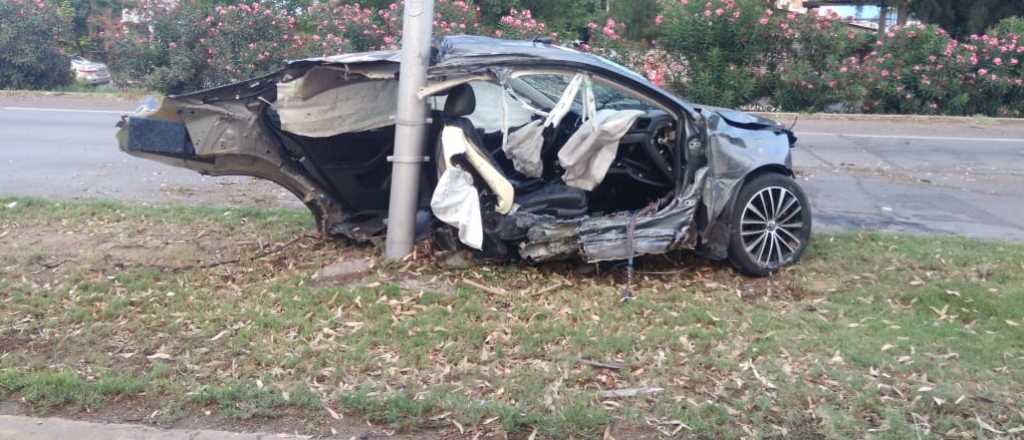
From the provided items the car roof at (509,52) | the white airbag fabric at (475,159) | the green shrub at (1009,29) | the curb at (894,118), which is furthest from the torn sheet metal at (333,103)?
the green shrub at (1009,29)

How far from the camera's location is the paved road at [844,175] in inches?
368

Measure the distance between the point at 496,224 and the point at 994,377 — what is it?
2979mm

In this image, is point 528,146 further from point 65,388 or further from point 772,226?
point 65,388

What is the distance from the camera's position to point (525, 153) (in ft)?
21.3

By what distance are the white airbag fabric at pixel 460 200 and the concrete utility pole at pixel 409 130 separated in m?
0.38

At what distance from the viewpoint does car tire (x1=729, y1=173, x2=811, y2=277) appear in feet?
21.5

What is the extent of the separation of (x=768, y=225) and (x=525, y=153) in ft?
5.68

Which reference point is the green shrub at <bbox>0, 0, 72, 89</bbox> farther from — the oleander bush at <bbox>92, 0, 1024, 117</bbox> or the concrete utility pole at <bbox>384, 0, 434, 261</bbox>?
the concrete utility pole at <bbox>384, 0, 434, 261</bbox>

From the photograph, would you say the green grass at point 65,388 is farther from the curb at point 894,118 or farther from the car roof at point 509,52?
the curb at point 894,118

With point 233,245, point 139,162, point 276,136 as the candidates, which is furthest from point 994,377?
point 139,162

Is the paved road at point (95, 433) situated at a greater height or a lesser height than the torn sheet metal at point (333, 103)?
lesser

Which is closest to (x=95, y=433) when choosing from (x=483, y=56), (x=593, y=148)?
(x=483, y=56)

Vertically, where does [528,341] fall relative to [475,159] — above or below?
below

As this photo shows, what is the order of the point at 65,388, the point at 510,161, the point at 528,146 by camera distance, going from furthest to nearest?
the point at 510,161 < the point at 528,146 < the point at 65,388
